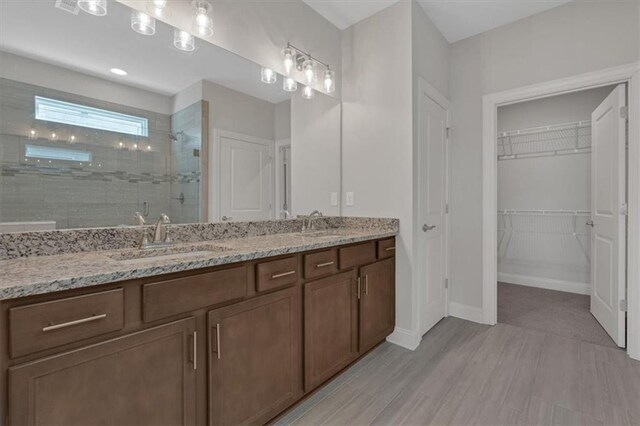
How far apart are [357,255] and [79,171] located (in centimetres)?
155

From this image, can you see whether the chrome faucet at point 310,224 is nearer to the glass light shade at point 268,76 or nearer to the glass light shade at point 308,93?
the glass light shade at point 308,93

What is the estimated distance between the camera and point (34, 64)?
1266mm

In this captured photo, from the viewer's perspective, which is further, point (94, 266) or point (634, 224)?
point (634, 224)

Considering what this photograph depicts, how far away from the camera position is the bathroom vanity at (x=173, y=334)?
0.85 meters

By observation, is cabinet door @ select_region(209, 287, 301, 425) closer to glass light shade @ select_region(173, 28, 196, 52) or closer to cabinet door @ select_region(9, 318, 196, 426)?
cabinet door @ select_region(9, 318, 196, 426)

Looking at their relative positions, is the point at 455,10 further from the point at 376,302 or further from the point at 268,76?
the point at 376,302

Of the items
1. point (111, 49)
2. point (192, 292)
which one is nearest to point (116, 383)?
point (192, 292)

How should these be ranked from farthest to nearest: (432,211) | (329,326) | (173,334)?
(432,211) → (329,326) → (173,334)

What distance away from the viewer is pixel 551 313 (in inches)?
120

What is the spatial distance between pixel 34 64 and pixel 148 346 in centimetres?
125

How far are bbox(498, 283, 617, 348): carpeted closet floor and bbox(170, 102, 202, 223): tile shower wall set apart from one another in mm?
2914

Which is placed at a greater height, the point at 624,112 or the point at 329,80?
the point at 329,80

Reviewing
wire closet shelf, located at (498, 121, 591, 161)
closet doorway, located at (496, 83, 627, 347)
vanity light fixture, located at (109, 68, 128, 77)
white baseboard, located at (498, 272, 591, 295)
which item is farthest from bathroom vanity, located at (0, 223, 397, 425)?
wire closet shelf, located at (498, 121, 591, 161)

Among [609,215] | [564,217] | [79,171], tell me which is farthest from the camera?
[564,217]
